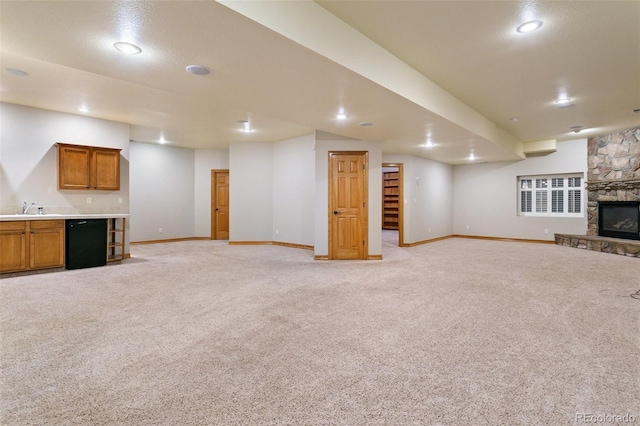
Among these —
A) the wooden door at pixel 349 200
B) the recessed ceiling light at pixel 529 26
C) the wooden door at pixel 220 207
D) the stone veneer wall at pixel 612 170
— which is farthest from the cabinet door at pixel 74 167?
the stone veneer wall at pixel 612 170

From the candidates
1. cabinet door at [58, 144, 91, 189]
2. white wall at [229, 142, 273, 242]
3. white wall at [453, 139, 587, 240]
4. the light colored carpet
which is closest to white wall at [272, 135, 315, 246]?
white wall at [229, 142, 273, 242]

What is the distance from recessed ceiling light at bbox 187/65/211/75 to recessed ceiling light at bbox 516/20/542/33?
287cm

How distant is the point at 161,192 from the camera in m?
8.59

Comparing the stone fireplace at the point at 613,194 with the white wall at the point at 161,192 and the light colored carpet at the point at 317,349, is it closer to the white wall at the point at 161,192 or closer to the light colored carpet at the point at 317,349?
the light colored carpet at the point at 317,349

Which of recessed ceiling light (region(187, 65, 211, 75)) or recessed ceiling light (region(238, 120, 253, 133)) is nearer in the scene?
recessed ceiling light (region(187, 65, 211, 75))

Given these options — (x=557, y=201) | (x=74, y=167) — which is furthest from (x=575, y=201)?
(x=74, y=167)

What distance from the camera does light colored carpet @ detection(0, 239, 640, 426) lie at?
1692 millimetres

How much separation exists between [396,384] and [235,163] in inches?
284

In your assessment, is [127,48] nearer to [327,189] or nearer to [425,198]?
[327,189]

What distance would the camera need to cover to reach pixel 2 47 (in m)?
2.62

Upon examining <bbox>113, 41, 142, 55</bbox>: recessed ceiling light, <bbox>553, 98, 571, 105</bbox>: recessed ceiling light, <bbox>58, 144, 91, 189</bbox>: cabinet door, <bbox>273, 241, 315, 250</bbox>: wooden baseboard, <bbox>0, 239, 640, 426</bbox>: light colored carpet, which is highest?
<bbox>553, 98, 571, 105</bbox>: recessed ceiling light

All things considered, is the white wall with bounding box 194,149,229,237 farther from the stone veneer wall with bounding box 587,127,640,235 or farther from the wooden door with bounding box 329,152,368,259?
the stone veneer wall with bounding box 587,127,640,235

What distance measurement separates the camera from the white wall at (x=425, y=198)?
822 centimetres

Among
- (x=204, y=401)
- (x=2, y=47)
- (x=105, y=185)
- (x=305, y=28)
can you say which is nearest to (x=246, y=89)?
(x=305, y=28)
